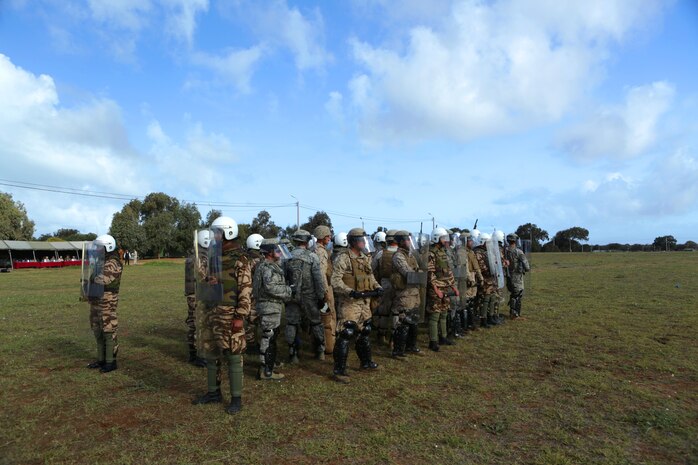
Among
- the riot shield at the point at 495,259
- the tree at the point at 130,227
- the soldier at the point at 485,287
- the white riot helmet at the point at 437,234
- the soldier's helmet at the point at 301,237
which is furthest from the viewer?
the tree at the point at 130,227

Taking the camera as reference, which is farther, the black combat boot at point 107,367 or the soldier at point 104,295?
the black combat boot at point 107,367

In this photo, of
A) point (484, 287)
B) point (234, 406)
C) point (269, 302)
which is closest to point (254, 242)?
point (269, 302)

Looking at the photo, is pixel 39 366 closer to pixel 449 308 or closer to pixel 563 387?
pixel 449 308

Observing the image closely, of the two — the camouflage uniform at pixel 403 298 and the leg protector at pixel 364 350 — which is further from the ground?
the camouflage uniform at pixel 403 298

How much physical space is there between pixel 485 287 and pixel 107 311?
8.45 meters

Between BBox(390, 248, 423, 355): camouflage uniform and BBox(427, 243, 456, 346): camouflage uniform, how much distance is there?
617 millimetres

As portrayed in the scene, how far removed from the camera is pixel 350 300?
7.21 metres

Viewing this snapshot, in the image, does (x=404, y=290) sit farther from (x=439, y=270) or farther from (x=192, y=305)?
(x=192, y=305)

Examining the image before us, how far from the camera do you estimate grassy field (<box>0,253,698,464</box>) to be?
4.72 metres

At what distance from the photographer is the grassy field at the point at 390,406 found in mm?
4723

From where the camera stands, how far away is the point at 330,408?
593 centimetres

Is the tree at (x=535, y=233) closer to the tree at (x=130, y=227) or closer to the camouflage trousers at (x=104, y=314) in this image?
the tree at (x=130, y=227)

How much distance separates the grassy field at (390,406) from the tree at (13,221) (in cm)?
5811

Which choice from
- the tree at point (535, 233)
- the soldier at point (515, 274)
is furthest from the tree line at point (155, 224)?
the soldier at point (515, 274)
